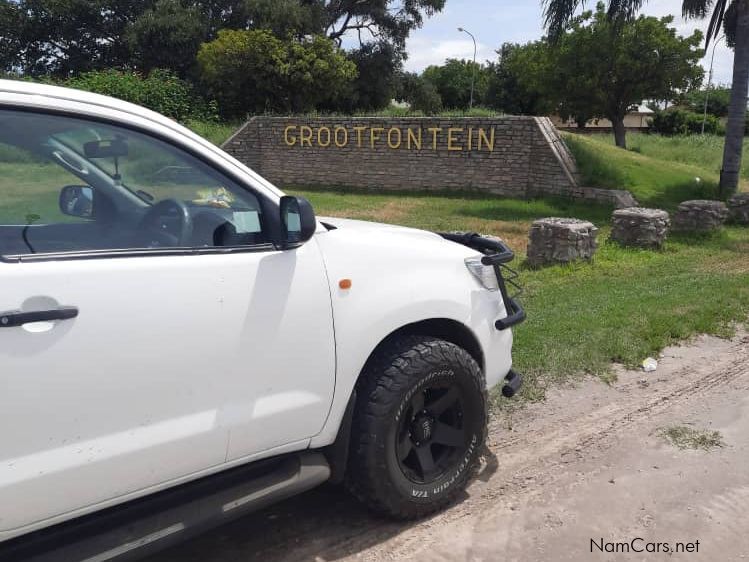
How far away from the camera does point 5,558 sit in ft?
6.91

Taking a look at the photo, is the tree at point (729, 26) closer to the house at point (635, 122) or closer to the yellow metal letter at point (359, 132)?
the yellow metal letter at point (359, 132)

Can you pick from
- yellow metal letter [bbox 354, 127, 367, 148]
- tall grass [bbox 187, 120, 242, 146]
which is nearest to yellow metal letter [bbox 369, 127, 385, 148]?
yellow metal letter [bbox 354, 127, 367, 148]

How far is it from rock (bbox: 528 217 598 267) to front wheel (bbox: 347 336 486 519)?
6.19 m

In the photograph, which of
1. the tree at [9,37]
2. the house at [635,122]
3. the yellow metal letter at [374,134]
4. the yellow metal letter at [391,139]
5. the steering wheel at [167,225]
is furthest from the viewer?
the house at [635,122]

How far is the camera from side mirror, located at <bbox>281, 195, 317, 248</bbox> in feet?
8.58

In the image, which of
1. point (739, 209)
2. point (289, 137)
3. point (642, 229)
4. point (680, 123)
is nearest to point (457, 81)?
point (680, 123)

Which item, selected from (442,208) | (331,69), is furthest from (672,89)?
(442,208)

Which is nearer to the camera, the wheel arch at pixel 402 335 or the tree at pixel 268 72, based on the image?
the wheel arch at pixel 402 335

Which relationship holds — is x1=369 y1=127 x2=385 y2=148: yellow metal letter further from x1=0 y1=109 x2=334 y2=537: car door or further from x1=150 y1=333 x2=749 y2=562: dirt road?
x1=0 y1=109 x2=334 y2=537: car door

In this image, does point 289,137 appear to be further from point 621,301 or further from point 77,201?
point 77,201

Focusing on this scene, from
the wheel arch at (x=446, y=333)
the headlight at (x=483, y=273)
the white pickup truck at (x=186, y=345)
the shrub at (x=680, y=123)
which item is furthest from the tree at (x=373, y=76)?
the white pickup truck at (x=186, y=345)

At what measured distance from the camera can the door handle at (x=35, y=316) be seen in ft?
6.35

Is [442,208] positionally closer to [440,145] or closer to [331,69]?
[440,145]

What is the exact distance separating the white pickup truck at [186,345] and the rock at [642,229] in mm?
7647
